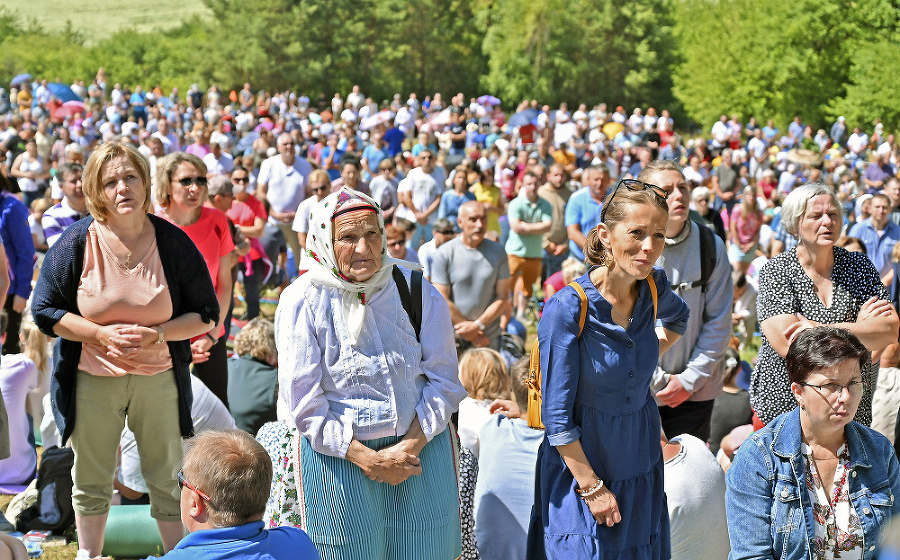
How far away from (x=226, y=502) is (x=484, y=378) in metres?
2.48

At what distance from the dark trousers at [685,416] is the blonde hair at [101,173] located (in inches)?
102

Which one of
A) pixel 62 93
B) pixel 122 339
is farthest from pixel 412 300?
pixel 62 93

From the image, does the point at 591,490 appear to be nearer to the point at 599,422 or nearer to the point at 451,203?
the point at 599,422

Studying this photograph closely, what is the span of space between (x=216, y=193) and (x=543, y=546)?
5015 mm

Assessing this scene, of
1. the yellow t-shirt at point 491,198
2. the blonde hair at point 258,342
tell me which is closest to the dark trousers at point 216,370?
the blonde hair at point 258,342

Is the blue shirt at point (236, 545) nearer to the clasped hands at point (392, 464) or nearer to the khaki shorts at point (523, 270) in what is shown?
the clasped hands at point (392, 464)

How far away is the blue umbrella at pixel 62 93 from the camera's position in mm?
30031

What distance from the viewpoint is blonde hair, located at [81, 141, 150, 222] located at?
146 inches

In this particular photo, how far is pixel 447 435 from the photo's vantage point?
11.0ft

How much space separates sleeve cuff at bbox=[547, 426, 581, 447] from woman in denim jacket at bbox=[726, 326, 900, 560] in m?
0.52

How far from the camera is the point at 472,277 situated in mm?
6883

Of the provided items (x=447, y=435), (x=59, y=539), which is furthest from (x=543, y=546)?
(x=59, y=539)

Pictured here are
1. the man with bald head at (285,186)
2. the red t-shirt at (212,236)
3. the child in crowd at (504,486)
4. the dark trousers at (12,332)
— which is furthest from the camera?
the man with bald head at (285,186)

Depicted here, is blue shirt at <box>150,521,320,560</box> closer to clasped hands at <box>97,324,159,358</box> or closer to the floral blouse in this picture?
clasped hands at <box>97,324,159,358</box>
